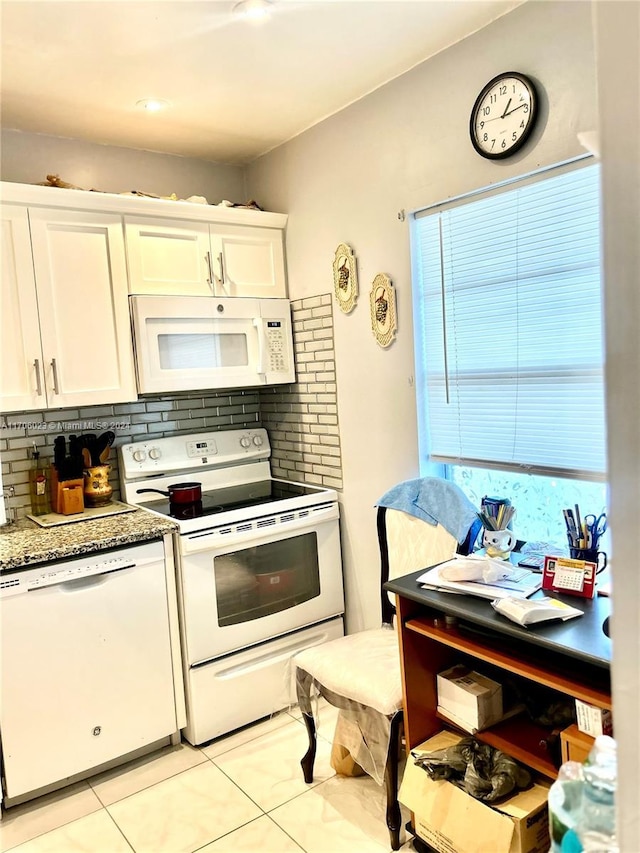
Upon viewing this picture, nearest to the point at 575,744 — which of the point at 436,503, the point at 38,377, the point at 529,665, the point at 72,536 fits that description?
the point at 529,665

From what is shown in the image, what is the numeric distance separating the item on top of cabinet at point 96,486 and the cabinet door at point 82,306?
1.18 ft

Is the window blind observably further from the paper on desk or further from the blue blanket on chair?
the paper on desk

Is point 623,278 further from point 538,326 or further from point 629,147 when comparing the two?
point 538,326

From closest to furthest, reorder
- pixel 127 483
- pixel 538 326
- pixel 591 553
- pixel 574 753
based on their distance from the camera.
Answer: pixel 574 753, pixel 591 553, pixel 538 326, pixel 127 483

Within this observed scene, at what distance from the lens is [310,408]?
3219 millimetres

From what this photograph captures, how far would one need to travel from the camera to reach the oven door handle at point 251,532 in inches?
101

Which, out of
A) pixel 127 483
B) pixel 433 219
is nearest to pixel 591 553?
pixel 433 219

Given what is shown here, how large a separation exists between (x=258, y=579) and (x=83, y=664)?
0.78 meters

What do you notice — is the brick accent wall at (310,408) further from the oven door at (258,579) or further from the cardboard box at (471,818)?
the cardboard box at (471,818)

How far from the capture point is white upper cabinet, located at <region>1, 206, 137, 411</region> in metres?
2.51

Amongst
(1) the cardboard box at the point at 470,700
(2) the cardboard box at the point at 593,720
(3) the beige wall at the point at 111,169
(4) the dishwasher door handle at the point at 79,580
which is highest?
(3) the beige wall at the point at 111,169

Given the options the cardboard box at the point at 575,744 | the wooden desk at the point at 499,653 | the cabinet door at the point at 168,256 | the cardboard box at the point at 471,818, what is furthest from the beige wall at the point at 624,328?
the cabinet door at the point at 168,256

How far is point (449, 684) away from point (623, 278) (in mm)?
1683

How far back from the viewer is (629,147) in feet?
1.84
